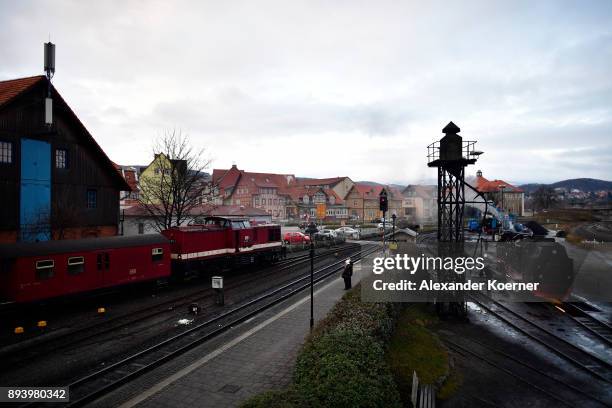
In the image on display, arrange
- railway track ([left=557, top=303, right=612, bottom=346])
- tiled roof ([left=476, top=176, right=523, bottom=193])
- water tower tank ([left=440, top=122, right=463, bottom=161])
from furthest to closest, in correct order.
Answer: tiled roof ([left=476, top=176, right=523, bottom=193])
water tower tank ([left=440, top=122, right=463, bottom=161])
railway track ([left=557, top=303, right=612, bottom=346])

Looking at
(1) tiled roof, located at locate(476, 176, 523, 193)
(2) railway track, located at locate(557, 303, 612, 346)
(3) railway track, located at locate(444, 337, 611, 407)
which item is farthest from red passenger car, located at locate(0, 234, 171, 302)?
(1) tiled roof, located at locate(476, 176, 523, 193)

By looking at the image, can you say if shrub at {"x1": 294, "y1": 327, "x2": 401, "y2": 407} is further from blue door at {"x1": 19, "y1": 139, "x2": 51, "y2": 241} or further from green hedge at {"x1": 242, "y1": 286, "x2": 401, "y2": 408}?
blue door at {"x1": 19, "y1": 139, "x2": 51, "y2": 241}

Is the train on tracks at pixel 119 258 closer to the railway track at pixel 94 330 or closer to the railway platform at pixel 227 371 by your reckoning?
the railway track at pixel 94 330

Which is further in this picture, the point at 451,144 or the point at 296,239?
the point at 296,239

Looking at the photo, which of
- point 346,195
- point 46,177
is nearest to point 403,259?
point 46,177

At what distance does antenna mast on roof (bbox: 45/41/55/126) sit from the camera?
26109 millimetres

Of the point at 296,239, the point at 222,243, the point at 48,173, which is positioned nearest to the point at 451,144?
the point at 222,243

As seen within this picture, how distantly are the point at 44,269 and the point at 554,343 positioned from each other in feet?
76.6

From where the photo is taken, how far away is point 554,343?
16.6 m

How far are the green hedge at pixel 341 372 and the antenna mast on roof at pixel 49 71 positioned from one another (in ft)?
83.4

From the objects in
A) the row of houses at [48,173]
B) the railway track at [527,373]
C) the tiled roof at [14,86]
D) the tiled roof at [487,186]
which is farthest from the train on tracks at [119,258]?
the tiled roof at [487,186]

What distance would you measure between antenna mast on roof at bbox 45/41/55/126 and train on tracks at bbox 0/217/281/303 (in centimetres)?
1235

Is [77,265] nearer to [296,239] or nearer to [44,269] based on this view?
[44,269]

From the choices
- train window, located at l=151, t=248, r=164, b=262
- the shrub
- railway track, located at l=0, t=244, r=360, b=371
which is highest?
train window, located at l=151, t=248, r=164, b=262
